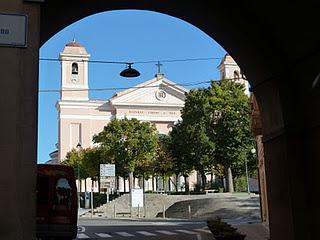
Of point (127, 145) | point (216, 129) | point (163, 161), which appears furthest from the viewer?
point (163, 161)

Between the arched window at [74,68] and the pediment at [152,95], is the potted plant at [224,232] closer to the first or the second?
the pediment at [152,95]

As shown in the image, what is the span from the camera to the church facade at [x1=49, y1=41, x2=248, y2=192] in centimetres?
9169

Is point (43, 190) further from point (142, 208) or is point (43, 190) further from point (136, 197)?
point (142, 208)

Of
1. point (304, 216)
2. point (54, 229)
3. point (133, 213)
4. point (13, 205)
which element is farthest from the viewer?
point (133, 213)

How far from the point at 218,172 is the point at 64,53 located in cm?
4000

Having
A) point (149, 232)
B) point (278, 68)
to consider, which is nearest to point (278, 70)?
point (278, 68)

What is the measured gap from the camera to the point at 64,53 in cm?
9131

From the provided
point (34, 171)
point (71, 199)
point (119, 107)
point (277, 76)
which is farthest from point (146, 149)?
point (34, 171)

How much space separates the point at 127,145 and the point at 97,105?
32336mm

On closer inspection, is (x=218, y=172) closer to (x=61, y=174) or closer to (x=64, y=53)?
(x=64, y=53)

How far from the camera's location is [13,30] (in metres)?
5.89

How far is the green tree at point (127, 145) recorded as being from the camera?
6284 cm

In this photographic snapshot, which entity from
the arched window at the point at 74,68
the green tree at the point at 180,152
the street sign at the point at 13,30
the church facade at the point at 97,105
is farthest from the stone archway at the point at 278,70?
the arched window at the point at 74,68

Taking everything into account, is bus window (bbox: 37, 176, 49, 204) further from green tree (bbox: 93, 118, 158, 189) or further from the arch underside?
green tree (bbox: 93, 118, 158, 189)
